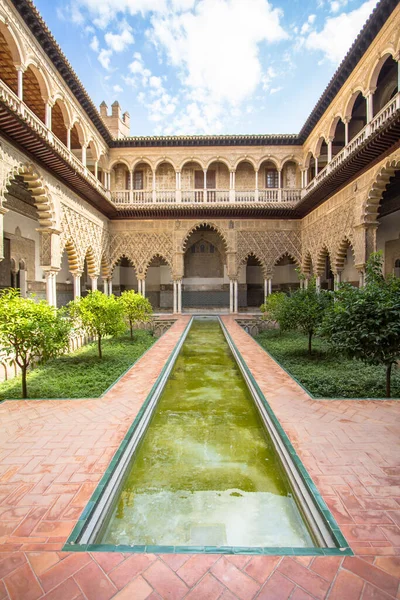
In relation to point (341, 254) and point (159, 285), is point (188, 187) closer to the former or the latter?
point (159, 285)

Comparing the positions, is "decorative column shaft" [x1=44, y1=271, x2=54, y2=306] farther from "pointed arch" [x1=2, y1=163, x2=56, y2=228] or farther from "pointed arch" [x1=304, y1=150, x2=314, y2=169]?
"pointed arch" [x1=304, y1=150, x2=314, y2=169]

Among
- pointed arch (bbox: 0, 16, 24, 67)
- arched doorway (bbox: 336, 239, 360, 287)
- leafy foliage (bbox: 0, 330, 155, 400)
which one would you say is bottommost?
leafy foliage (bbox: 0, 330, 155, 400)

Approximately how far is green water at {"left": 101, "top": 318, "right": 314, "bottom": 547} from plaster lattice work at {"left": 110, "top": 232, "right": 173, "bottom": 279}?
1267cm

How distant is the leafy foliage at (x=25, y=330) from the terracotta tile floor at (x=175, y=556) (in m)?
0.91

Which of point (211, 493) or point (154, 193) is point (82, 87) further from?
point (211, 493)

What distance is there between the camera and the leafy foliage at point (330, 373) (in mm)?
5377

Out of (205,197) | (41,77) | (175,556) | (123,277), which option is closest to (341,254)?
(205,197)

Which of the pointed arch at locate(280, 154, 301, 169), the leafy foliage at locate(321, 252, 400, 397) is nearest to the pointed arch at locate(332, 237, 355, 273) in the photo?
the pointed arch at locate(280, 154, 301, 169)

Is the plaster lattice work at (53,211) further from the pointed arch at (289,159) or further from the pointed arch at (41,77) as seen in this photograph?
the pointed arch at (289,159)

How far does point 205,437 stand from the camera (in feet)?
12.9

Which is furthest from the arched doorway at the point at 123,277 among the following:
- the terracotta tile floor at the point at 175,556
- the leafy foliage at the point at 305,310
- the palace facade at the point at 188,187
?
the terracotta tile floor at the point at 175,556

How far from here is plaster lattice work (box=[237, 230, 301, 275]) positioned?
17094mm

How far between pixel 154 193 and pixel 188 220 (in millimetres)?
2170

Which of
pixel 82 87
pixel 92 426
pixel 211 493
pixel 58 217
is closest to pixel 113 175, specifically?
pixel 82 87
